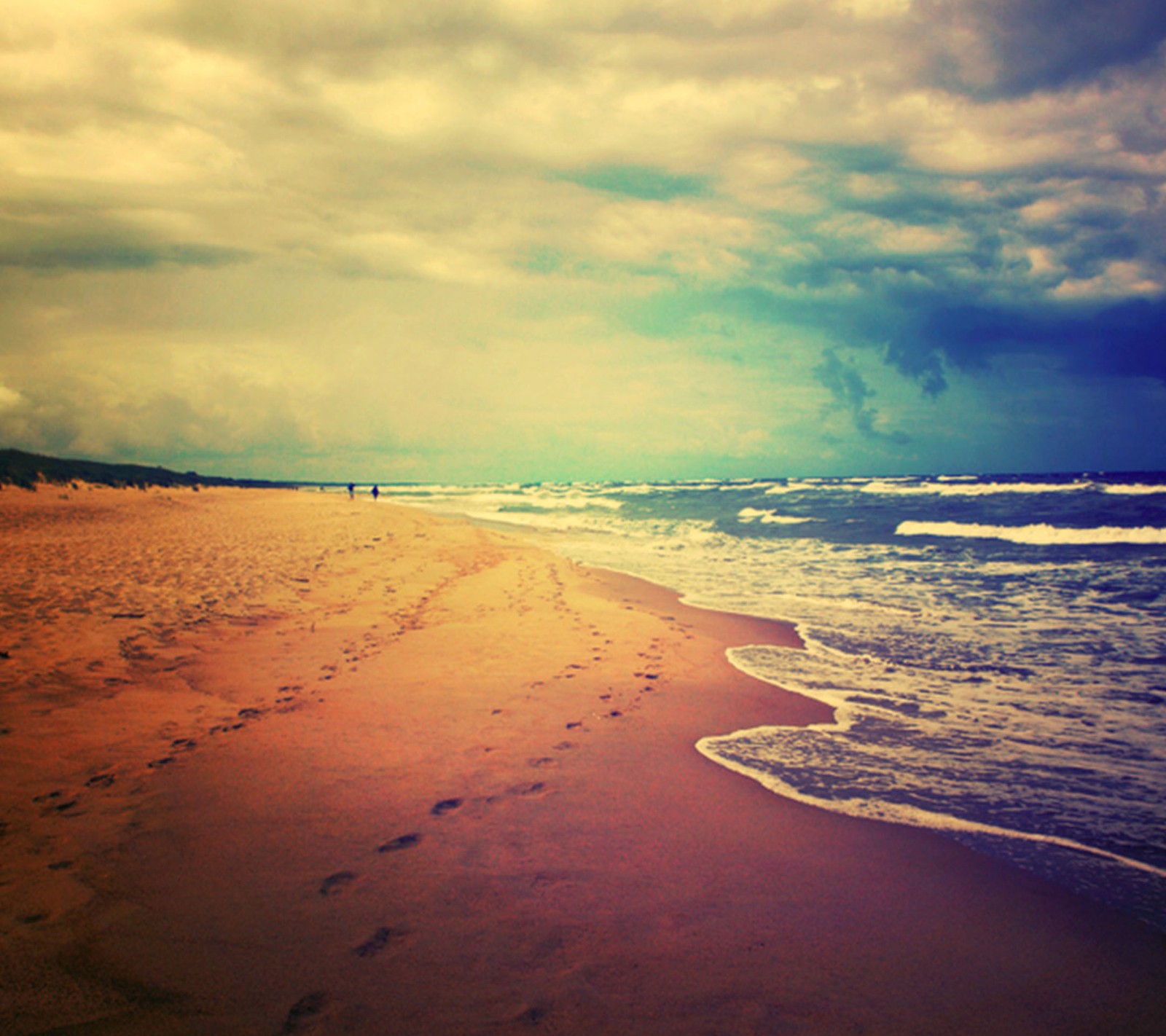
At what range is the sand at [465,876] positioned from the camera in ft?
8.75

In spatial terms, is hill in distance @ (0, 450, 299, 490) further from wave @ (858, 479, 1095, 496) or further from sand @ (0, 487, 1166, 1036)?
wave @ (858, 479, 1095, 496)

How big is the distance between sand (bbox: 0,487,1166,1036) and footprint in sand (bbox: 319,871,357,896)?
2cm

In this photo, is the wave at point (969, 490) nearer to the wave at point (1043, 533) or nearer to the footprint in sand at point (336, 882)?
the wave at point (1043, 533)

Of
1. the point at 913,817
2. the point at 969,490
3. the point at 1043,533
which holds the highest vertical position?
the point at 969,490

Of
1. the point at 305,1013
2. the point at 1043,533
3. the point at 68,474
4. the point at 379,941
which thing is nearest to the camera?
the point at 305,1013

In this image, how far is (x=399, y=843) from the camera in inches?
153

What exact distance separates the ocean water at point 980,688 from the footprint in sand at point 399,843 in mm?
2797

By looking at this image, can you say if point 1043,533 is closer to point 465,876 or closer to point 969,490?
point 969,490

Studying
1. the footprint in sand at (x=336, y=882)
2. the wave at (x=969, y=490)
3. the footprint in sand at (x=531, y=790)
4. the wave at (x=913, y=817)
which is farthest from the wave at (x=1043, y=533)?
the footprint in sand at (x=336, y=882)

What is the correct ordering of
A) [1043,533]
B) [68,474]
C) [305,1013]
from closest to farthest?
[305,1013] < [1043,533] < [68,474]

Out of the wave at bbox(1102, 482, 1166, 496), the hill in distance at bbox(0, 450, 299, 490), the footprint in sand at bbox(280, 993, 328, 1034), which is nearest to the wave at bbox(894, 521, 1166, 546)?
the wave at bbox(1102, 482, 1166, 496)

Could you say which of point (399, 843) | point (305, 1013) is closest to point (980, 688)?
point (399, 843)

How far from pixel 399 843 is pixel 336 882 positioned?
19.2 inches

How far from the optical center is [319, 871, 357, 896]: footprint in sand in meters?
3.38
